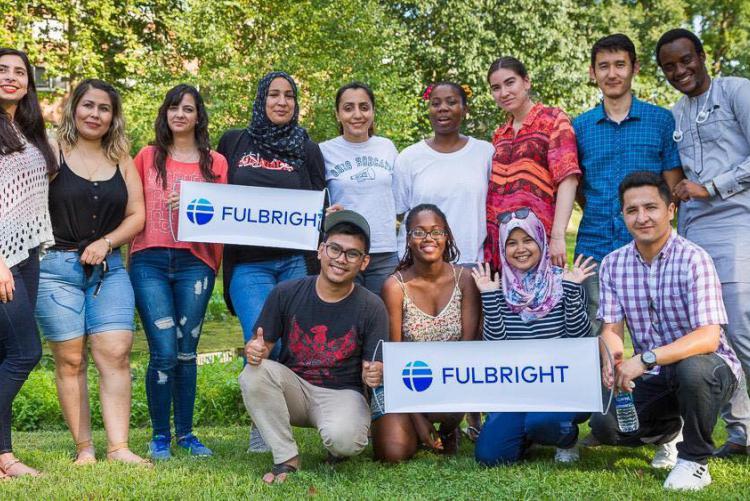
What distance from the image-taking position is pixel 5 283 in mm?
4719

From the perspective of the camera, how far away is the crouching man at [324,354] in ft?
16.7

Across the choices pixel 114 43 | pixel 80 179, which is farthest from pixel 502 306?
pixel 114 43

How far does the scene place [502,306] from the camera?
539 centimetres

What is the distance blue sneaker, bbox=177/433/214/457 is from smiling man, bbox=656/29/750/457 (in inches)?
138

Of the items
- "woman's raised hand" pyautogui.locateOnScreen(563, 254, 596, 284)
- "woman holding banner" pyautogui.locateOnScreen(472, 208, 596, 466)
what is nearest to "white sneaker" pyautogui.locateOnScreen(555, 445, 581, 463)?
"woman holding banner" pyautogui.locateOnScreen(472, 208, 596, 466)

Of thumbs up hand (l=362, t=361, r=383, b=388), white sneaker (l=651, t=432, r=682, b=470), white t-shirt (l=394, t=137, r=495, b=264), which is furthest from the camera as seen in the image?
white t-shirt (l=394, t=137, r=495, b=264)

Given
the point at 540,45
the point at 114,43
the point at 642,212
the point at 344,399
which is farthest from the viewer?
the point at 540,45

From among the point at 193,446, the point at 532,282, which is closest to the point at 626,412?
the point at 532,282

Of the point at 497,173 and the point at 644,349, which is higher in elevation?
the point at 497,173

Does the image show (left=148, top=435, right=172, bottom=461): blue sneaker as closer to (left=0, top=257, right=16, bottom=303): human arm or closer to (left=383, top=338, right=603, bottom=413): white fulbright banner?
(left=0, top=257, right=16, bottom=303): human arm

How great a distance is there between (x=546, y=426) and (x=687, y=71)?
260 cm

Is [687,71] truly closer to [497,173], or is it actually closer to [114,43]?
[497,173]

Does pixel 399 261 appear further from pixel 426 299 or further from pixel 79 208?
pixel 79 208

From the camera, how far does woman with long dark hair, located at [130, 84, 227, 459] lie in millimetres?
5750
